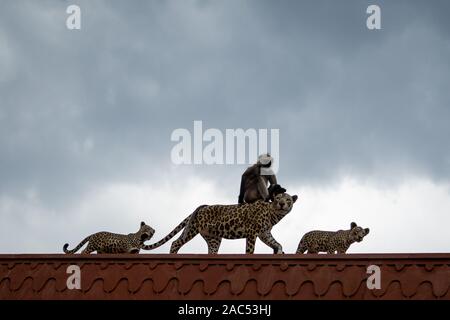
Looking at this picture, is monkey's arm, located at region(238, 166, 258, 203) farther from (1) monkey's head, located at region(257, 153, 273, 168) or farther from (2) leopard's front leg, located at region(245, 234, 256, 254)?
(2) leopard's front leg, located at region(245, 234, 256, 254)

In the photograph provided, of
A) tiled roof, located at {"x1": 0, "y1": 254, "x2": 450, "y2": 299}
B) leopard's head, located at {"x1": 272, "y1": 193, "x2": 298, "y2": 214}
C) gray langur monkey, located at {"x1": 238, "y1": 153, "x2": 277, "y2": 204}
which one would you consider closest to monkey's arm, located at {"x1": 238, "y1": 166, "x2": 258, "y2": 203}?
gray langur monkey, located at {"x1": 238, "y1": 153, "x2": 277, "y2": 204}

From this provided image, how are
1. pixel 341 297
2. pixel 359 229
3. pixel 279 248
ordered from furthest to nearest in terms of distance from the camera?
pixel 359 229, pixel 279 248, pixel 341 297

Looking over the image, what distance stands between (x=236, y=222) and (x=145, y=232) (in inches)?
68.6

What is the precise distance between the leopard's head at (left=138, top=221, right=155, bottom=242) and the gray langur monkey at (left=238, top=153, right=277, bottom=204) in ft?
5.55

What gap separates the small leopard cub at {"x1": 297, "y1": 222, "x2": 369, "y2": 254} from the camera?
1502 centimetres

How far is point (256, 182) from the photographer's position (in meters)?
14.7

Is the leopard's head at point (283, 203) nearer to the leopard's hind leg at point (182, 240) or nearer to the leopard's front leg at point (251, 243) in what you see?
the leopard's front leg at point (251, 243)

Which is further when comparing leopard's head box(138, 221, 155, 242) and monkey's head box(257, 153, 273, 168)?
monkey's head box(257, 153, 273, 168)

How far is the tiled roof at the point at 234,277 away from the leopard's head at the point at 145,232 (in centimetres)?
304

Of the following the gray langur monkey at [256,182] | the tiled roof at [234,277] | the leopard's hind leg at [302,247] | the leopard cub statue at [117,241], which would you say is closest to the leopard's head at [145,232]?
the leopard cub statue at [117,241]
